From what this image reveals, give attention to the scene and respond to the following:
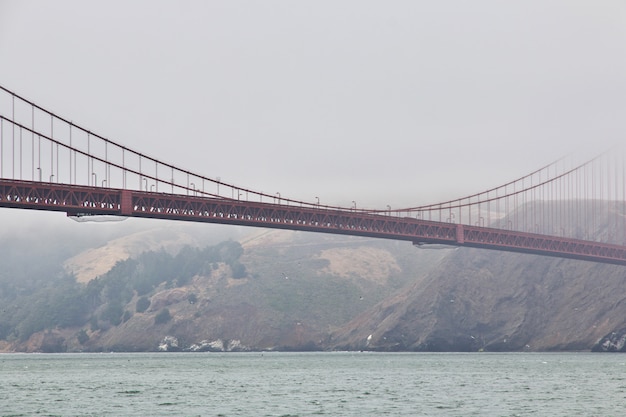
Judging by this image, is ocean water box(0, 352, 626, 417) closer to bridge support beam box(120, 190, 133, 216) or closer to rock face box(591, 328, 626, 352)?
bridge support beam box(120, 190, 133, 216)

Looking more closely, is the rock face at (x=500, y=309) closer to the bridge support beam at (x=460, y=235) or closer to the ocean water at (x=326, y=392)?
the bridge support beam at (x=460, y=235)

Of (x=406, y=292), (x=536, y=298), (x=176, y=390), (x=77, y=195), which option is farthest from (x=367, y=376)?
(x=406, y=292)

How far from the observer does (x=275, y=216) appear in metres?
114

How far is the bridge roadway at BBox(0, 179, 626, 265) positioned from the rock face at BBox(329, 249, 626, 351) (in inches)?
927

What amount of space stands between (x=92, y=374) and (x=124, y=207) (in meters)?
14.3

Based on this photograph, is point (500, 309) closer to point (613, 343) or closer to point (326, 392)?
point (613, 343)

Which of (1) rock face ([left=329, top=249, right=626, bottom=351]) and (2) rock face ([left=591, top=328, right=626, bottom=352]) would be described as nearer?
(2) rock face ([left=591, top=328, right=626, bottom=352])

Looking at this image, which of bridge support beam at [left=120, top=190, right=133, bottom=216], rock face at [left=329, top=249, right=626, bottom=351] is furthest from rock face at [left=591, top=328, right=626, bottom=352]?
bridge support beam at [left=120, top=190, right=133, bottom=216]

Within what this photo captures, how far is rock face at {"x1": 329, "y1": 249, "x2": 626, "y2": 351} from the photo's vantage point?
16112cm

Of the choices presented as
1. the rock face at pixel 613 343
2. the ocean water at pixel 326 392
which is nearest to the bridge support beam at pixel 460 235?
the ocean water at pixel 326 392

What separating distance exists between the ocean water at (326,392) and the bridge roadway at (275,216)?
1370 centimetres

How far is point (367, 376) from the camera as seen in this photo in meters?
89.2

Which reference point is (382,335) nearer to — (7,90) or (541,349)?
(541,349)

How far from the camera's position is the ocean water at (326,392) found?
189ft
